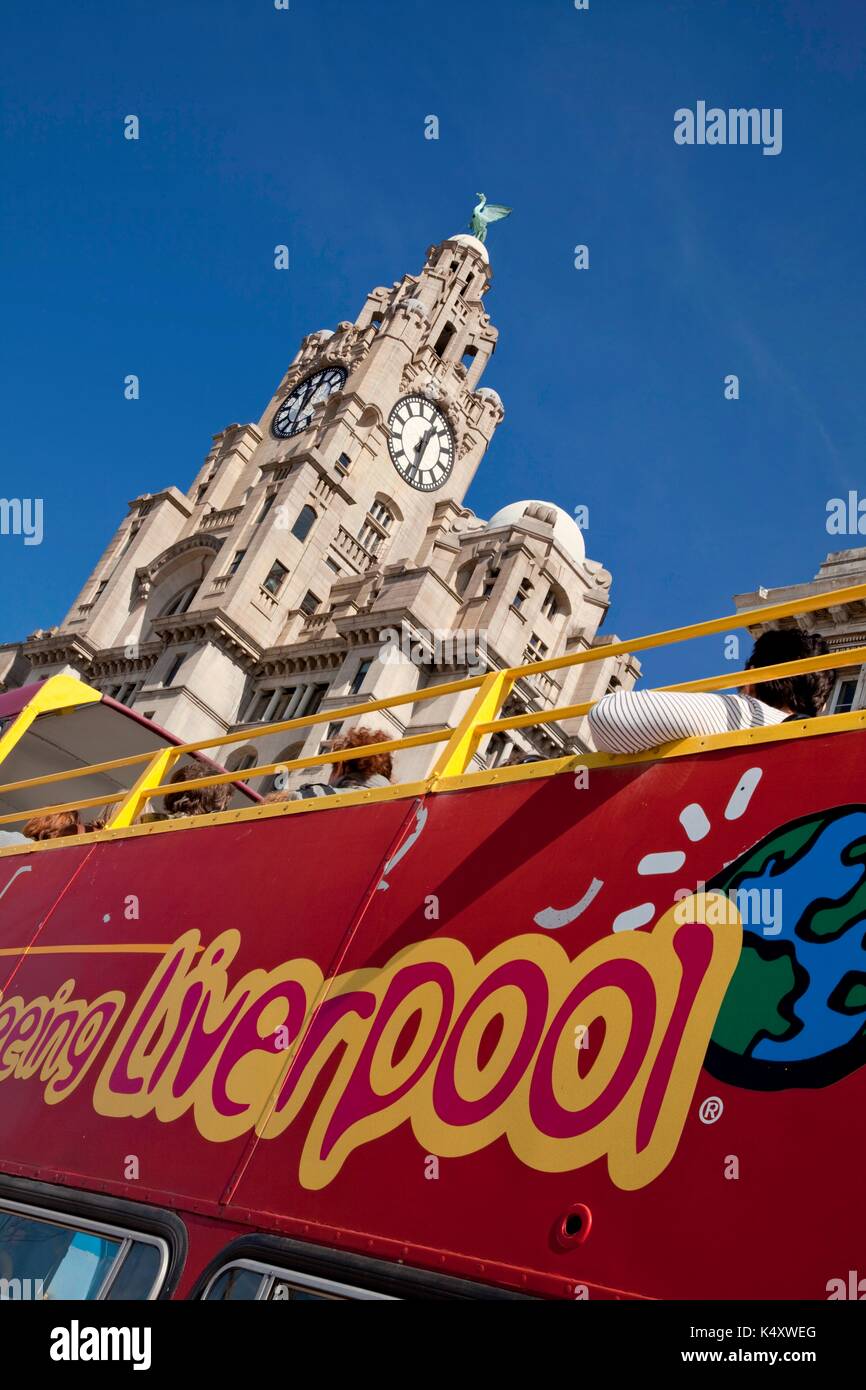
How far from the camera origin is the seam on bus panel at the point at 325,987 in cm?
392

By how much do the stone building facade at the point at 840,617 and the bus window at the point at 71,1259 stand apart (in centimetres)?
1658

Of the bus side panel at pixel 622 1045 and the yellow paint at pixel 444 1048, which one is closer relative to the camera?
the bus side panel at pixel 622 1045

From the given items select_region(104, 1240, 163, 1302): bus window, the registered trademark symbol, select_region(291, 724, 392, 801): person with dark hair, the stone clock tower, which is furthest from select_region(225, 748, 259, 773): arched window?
the registered trademark symbol

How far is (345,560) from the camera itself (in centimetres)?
5047

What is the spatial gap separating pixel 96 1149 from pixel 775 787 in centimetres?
343

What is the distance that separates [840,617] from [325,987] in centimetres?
1944

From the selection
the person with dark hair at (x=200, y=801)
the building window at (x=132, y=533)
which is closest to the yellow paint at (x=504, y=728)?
the person with dark hair at (x=200, y=801)

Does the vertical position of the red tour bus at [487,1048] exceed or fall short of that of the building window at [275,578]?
it falls short

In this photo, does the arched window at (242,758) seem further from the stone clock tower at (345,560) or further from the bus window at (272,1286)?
the bus window at (272,1286)

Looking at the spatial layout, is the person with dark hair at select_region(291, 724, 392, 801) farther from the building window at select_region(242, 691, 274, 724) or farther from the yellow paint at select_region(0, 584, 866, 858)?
the building window at select_region(242, 691, 274, 724)

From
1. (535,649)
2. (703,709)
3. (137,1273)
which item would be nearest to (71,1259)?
(137,1273)

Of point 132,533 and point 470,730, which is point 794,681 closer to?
point 470,730

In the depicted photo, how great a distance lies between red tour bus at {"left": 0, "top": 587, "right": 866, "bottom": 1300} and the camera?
2.74m
